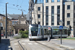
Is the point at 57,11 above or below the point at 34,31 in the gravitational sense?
above

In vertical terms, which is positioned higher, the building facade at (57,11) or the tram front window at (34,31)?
the building facade at (57,11)

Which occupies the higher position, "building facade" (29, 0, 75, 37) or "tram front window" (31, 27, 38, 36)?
"building facade" (29, 0, 75, 37)

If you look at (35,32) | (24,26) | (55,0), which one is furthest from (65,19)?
(35,32)

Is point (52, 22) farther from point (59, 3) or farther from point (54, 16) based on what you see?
point (59, 3)

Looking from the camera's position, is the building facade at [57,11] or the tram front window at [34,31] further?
the building facade at [57,11]

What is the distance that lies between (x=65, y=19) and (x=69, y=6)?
205 inches

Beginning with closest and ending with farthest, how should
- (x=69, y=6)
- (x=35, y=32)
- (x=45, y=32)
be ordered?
(x=35, y=32)
(x=45, y=32)
(x=69, y=6)

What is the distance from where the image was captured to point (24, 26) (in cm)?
A: 5916

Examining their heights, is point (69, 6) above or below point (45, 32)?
above

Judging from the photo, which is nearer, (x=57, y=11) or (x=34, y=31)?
(x=34, y=31)

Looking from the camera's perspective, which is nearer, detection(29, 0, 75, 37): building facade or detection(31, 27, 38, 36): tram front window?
detection(31, 27, 38, 36): tram front window

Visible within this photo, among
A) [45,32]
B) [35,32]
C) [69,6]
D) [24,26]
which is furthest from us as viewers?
[24,26]

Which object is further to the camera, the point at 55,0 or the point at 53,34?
the point at 55,0

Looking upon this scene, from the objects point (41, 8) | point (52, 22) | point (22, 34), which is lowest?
point (22, 34)
